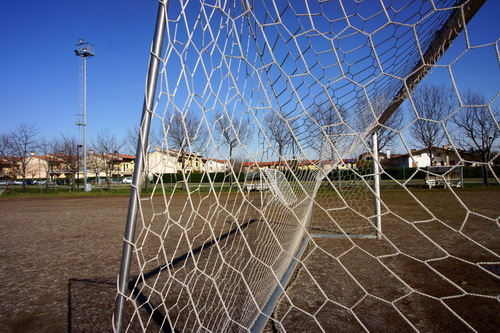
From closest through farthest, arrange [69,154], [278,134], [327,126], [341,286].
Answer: [327,126] → [278,134] → [341,286] → [69,154]

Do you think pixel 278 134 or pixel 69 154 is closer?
pixel 278 134

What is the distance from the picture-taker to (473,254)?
161 inches

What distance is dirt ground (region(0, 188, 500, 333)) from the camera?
2307mm

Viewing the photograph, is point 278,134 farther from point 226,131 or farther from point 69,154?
point 69,154

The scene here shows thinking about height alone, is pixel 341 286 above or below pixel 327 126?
below

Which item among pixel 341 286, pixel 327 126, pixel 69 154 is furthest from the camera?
pixel 69 154

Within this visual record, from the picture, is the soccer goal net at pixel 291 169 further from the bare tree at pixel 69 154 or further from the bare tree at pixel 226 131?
the bare tree at pixel 69 154

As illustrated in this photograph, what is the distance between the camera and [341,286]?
3098 millimetres

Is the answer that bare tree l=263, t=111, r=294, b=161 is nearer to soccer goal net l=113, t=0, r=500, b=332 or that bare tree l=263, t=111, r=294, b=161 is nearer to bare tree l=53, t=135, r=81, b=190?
soccer goal net l=113, t=0, r=500, b=332

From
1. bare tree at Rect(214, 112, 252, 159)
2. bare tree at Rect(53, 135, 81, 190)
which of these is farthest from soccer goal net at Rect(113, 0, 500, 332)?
bare tree at Rect(53, 135, 81, 190)

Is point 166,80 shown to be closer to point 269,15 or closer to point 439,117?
point 269,15

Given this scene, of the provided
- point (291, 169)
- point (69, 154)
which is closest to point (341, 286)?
point (291, 169)

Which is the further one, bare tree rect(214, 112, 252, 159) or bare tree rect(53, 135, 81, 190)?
bare tree rect(53, 135, 81, 190)

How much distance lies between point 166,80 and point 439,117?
1.20 metres
